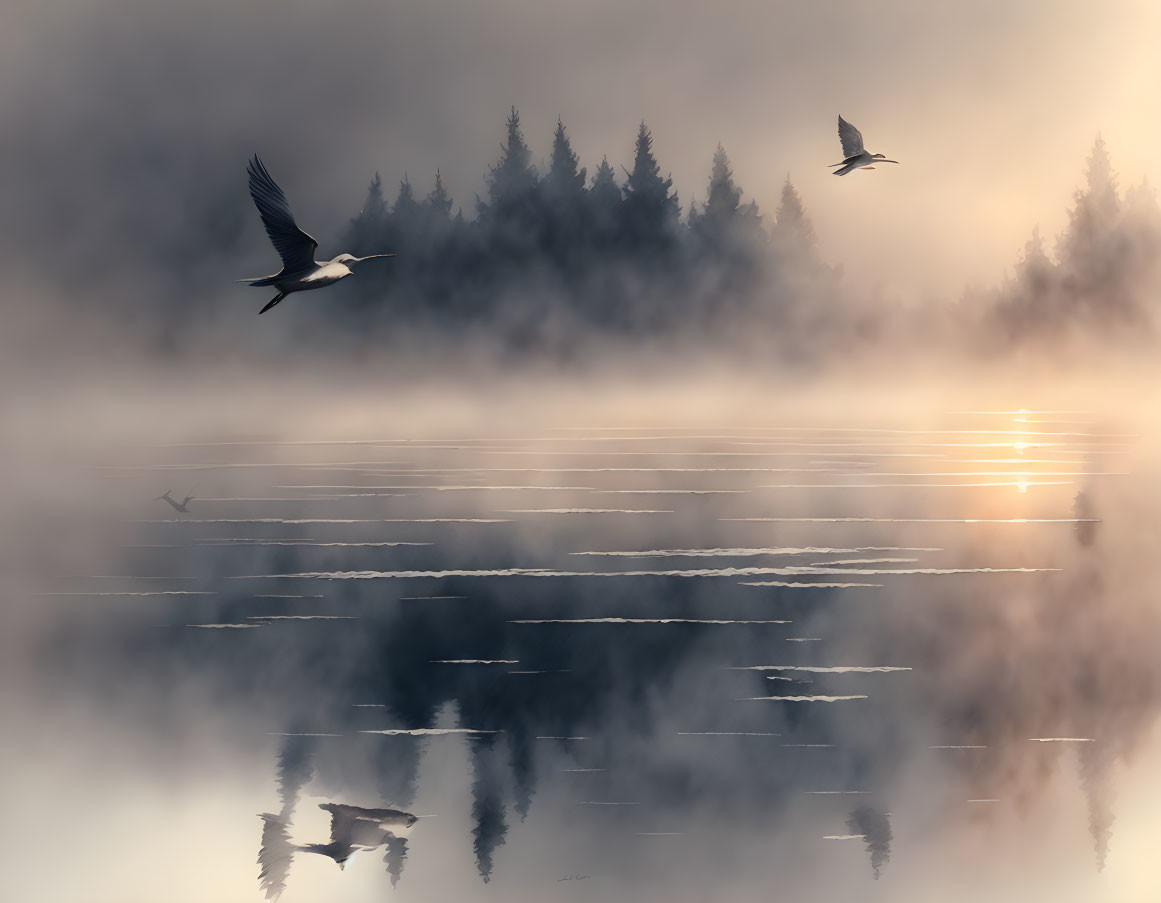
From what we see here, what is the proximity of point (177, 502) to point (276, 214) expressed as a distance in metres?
5.57

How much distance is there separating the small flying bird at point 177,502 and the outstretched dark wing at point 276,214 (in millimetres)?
4425

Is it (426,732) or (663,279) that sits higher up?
(663,279)

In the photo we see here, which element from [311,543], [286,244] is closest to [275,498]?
[311,543]

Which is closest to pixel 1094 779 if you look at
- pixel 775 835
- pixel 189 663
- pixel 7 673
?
pixel 775 835

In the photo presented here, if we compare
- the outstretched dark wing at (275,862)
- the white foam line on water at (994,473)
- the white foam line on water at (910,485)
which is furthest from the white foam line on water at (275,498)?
the white foam line on water at (994,473)

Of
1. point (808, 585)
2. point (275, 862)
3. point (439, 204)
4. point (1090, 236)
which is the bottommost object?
point (275, 862)

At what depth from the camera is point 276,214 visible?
7.00 m

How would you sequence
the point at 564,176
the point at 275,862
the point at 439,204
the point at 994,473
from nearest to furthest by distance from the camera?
the point at 275,862, the point at 994,473, the point at 439,204, the point at 564,176

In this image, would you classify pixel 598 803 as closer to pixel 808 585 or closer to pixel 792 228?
pixel 808 585

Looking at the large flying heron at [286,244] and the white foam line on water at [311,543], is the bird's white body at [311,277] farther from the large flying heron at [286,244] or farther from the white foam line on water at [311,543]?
the white foam line on water at [311,543]

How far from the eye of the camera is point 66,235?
15.0 meters

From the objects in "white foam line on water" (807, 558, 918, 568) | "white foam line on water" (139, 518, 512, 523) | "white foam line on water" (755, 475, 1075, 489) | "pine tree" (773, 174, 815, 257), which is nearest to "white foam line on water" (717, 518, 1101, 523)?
"white foam line on water" (807, 558, 918, 568)

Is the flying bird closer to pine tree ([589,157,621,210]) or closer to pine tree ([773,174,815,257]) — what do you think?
pine tree ([773,174,815,257])

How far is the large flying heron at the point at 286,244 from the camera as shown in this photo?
7.00m
